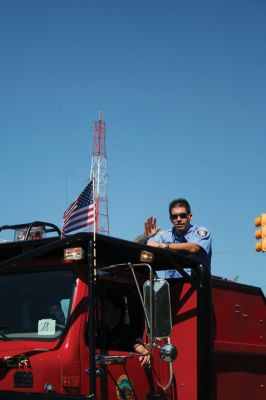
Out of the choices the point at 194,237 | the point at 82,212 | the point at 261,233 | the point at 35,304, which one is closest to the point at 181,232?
the point at 194,237

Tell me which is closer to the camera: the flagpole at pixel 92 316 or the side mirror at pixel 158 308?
the flagpole at pixel 92 316

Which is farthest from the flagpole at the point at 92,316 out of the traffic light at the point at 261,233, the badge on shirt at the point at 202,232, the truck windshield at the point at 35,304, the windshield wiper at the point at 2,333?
the traffic light at the point at 261,233

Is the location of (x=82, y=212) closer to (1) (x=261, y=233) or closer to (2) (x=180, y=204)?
(2) (x=180, y=204)

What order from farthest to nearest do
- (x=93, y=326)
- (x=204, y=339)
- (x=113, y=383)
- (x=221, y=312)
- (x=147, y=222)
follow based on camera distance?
(x=147, y=222) → (x=221, y=312) → (x=204, y=339) → (x=113, y=383) → (x=93, y=326)

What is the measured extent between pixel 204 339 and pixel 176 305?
0.40 metres

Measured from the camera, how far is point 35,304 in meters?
4.81

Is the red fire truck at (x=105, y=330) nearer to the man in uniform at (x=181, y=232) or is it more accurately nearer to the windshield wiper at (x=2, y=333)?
the windshield wiper at (x=2, y=333)

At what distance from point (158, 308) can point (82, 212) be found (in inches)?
55.8

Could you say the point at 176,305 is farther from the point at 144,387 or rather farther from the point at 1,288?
the point at 1,288

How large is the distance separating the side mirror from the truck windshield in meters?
0.60

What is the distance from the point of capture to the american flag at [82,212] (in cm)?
553

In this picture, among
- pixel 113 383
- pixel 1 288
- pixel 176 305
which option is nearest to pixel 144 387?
pixel 113 383

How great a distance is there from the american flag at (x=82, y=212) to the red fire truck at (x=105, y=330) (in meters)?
0.42

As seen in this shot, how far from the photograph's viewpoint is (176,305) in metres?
5.48
